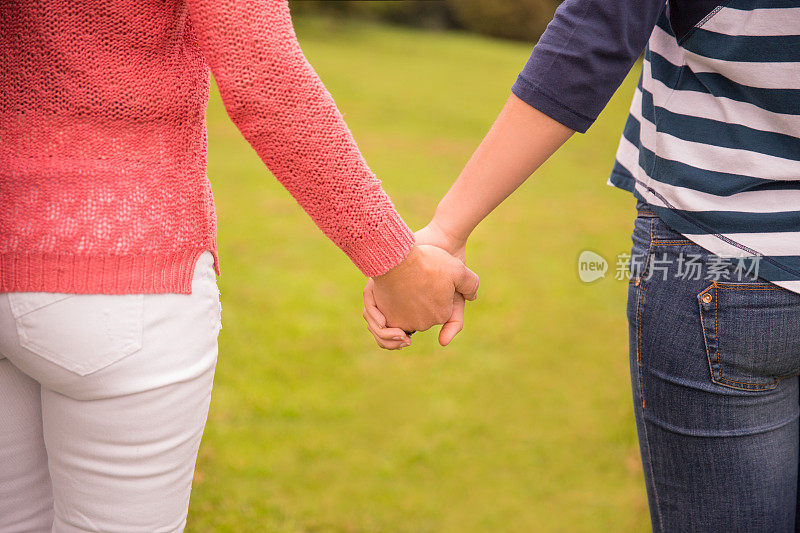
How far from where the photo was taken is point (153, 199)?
1.09 m

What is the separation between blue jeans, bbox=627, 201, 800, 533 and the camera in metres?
1.25

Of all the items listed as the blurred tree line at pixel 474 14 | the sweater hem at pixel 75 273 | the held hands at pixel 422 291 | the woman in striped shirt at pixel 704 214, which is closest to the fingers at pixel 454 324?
the held hands at pixel 422 291

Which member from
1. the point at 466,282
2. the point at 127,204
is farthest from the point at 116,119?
the point at 466,282

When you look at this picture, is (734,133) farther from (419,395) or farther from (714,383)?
(419,395)

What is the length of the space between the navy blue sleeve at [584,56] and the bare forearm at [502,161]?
0.03 metres

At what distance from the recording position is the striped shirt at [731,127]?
116 cm

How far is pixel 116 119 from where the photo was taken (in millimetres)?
1067

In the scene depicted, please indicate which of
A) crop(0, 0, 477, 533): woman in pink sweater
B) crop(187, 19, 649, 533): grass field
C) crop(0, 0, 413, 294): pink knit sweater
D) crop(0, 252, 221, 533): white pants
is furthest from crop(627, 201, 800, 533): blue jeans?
crop(187, 19, 649, 533): grass field

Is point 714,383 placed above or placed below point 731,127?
below

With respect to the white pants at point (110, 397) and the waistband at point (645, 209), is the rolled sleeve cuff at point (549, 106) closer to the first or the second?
the waistband at point (645, 209)

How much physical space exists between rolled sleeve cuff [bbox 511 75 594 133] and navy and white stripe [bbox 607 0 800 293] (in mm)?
148

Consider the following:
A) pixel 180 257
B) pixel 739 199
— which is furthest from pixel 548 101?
pixel 180 257

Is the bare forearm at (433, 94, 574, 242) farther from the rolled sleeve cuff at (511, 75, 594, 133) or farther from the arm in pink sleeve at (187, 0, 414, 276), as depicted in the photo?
the arm in pink sleeve at (187, 0, 414, 276)

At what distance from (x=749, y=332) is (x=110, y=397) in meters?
1.02
